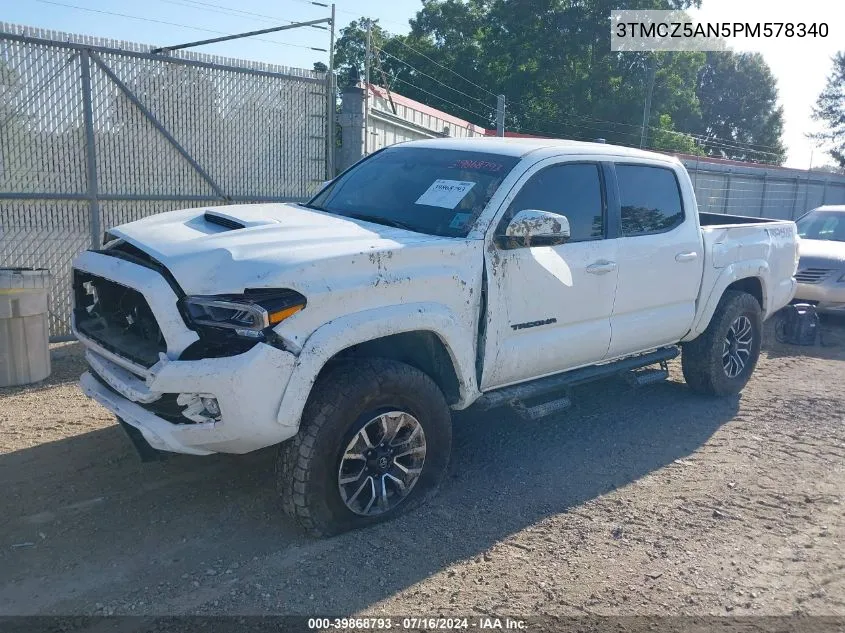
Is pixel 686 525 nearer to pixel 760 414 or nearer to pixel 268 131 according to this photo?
pixel 760 414

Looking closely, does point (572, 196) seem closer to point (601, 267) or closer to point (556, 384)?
point (601, 267)

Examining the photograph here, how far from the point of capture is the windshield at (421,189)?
14.7 ft

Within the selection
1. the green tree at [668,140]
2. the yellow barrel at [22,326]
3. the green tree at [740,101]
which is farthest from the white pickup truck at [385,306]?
the green tree at [740,101]

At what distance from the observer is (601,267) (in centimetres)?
497

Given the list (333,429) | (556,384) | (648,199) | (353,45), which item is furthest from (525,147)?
(353,45)

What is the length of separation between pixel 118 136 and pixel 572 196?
4.85 metres

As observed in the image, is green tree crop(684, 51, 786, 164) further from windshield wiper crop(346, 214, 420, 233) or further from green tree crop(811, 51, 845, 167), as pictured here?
windshield wiper crop(346, 214, 420, 233)

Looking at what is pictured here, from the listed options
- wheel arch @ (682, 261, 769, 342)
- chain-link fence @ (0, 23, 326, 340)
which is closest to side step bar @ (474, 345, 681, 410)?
wheel arch @ (682, 261, 769, 342)

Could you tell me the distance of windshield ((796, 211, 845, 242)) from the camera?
11.2 meters

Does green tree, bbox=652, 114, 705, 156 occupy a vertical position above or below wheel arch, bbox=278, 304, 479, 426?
above

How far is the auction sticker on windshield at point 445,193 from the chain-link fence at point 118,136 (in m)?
4.17

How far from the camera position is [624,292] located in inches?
206

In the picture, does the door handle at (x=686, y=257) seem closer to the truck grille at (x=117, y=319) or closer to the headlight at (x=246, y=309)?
the headlight at (x=246, y=309)

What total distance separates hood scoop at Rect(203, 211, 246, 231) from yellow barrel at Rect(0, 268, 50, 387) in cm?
249
